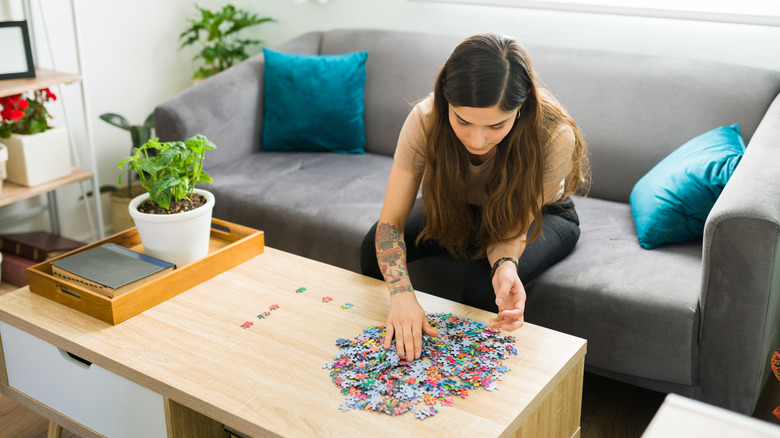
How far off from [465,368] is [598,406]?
0.80 metres

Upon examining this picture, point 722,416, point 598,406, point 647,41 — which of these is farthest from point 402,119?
point 722,416

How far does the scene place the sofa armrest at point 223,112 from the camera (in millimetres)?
2443

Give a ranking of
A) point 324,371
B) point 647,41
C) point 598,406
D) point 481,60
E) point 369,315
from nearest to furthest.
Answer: point 324,371 → point 481,60 → point 369,315 → point 598,406 → point 647,41

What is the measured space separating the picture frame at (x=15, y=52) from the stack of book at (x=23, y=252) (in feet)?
2.00

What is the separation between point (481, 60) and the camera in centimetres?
141

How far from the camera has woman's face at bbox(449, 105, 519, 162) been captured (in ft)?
4.66

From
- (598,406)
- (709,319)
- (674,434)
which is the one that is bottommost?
(598,406)

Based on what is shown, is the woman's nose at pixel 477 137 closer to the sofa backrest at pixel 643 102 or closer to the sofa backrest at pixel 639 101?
the sofa backrest at pixel 639 101

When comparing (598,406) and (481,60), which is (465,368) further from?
(598,406)

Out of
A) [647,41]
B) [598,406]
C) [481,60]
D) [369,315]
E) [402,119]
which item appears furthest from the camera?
[402,119]

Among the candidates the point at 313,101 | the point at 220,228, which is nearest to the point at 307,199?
the point at 220,228

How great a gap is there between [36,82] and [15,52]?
129 millimetres

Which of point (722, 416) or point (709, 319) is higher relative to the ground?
point (722, 416)

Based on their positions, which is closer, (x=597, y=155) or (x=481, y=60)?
(x=481, y=60)
